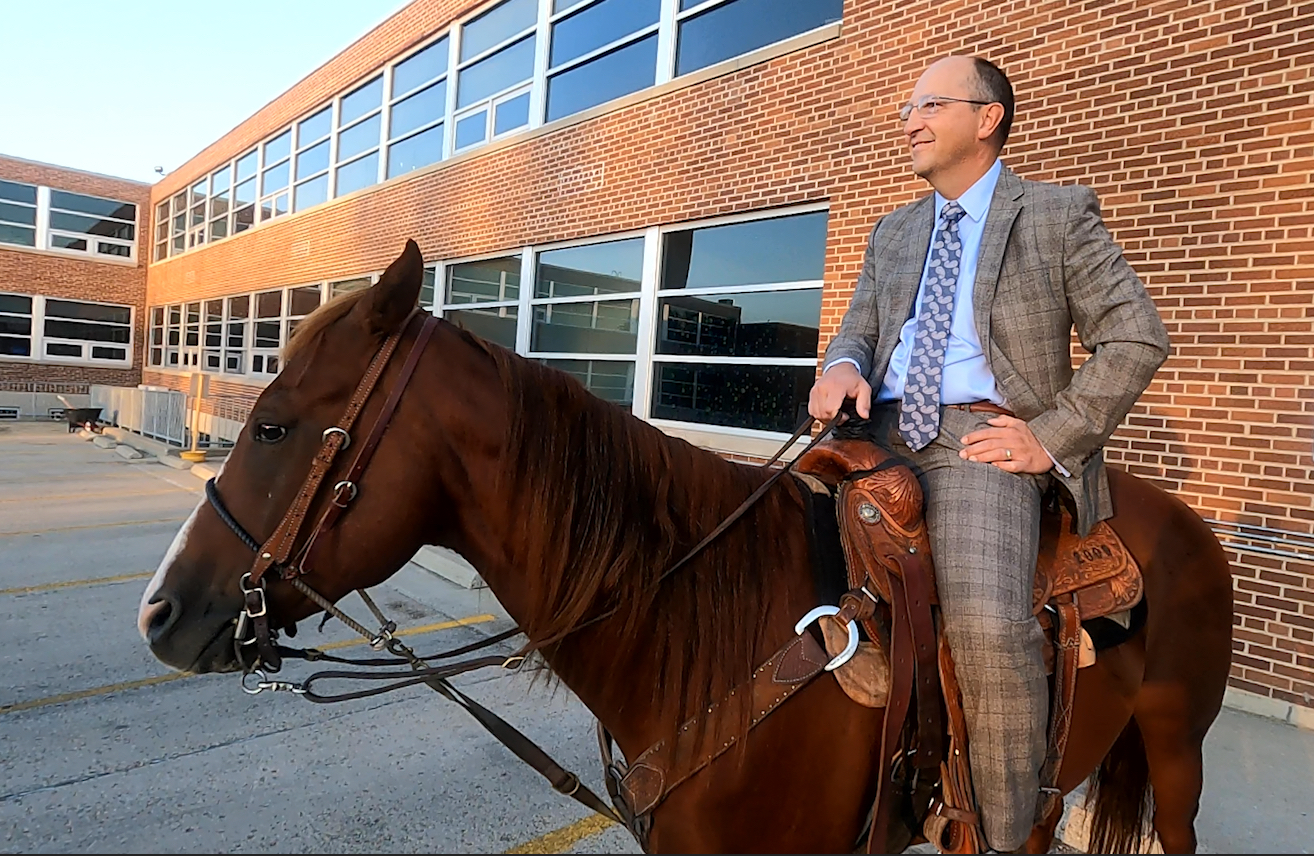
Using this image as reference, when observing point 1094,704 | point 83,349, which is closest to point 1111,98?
point 1094,704

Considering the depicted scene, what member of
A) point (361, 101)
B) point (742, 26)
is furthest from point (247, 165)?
point (742, 26)

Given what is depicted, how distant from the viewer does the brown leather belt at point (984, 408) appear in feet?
6.13

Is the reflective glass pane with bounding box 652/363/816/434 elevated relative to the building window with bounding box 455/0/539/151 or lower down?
lower down

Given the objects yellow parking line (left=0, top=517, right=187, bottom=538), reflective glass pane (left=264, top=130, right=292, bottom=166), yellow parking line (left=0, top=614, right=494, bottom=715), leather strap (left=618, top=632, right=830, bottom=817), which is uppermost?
reflective glass pane (left=264, top=130, right=292, bottom=166)

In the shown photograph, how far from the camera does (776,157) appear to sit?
7328 mm

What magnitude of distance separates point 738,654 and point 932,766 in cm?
54

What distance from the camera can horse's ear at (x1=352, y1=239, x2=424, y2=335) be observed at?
5.17ft

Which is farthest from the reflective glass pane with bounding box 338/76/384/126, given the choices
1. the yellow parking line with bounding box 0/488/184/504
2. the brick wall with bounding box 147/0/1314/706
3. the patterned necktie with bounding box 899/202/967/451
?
the patterned necktie with bounding box 899/202/967/451

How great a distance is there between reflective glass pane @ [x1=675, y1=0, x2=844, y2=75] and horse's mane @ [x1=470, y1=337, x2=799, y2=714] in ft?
22.5

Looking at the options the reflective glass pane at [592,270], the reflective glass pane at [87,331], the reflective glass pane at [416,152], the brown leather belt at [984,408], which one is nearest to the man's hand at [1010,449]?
the brown leather belt at [984,408]

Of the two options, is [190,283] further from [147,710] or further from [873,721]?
[873,721]

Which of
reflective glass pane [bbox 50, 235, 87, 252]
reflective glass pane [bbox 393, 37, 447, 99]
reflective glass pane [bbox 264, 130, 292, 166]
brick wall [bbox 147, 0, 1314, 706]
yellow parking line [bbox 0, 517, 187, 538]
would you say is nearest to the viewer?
brick wall [bbox 147, 0, 1314, 706]

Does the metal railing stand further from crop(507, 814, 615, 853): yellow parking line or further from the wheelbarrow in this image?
crop(507, 814, 615, 853): yellow parking line

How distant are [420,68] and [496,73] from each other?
275cm
